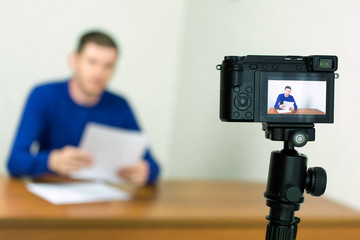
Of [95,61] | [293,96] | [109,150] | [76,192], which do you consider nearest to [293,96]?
[293,96]

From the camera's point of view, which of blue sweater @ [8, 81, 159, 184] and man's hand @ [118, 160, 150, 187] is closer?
man's hand @ [118, 160, 150, 187]

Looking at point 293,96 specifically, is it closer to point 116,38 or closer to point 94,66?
point 94,66

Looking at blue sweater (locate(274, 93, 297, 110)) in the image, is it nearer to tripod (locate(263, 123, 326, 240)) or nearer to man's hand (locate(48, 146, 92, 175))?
tripod (locate(263, 123, 326, 240))

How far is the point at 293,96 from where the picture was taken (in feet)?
1.99

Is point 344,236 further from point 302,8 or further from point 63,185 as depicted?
point 63,185

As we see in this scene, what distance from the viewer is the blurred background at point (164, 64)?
2.09 meters

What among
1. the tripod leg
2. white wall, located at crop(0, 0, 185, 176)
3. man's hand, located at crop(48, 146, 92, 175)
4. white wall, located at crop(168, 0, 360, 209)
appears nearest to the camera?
the tripod leg

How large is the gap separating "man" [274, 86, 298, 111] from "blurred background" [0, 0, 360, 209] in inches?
38.6

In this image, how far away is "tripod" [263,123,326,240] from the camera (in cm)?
60

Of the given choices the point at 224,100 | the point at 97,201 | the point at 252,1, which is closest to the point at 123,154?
the point at 97,201

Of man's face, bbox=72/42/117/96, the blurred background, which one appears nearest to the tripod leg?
the blurred background

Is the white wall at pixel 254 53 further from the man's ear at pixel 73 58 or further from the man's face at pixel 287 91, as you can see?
the man's ear at pixel 73 58

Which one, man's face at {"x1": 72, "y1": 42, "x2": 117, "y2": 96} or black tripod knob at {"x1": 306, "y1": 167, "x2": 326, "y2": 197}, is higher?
man's face at {"x1": 72, "y1": 42, "x2": 117, "y2": 96}

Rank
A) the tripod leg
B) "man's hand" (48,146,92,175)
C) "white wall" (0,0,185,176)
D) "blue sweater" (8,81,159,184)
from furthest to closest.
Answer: "white wall" (0,0,185,176)
"blue sweater" (8,81,159,184)
"man's hand" (48,146,92,175)
the tripod leg
